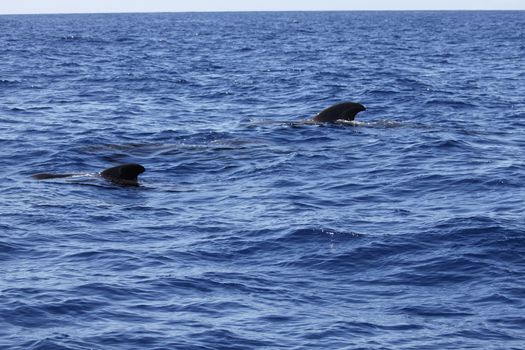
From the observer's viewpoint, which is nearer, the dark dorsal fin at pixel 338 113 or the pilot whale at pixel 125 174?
the pilot whale at pixel 125 174

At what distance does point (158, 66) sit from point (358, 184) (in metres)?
40.6

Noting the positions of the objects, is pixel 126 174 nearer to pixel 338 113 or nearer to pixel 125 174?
pixel 125 174

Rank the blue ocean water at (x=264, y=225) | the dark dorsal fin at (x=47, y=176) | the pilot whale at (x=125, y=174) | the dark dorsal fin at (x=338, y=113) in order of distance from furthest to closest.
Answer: the dark dorsal fin at (x=338, y=113) → the dark dorsal fin at (x=47, y=176) → the pilot whale at (x=125, y=174) → the blue ocean water at (x=264, y=225)

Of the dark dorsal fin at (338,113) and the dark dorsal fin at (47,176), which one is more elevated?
the dark dorsal fin at (47,176)

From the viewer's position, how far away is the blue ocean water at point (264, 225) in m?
14.4

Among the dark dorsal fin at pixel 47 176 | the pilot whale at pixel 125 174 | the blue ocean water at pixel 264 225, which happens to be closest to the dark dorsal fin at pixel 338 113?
the blue ocean water at pixel 264 225

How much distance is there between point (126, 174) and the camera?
23406mm

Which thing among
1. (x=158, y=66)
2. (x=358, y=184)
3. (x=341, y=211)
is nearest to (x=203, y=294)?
(x=341, y=211)

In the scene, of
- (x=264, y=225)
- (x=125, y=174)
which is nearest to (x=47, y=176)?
(x=125, y=174)

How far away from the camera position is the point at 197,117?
37031 millimetres

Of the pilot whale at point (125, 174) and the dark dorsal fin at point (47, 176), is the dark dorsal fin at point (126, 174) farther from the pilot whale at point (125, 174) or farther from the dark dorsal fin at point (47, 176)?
the dark dorsal fin at point (47, 176)

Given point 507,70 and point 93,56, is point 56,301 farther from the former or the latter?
point 93,56

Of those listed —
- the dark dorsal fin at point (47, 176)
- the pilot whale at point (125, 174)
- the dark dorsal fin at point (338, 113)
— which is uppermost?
the pilot whale at point (125, 174)

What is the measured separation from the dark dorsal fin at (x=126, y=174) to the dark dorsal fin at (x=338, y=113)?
36.6 feet
